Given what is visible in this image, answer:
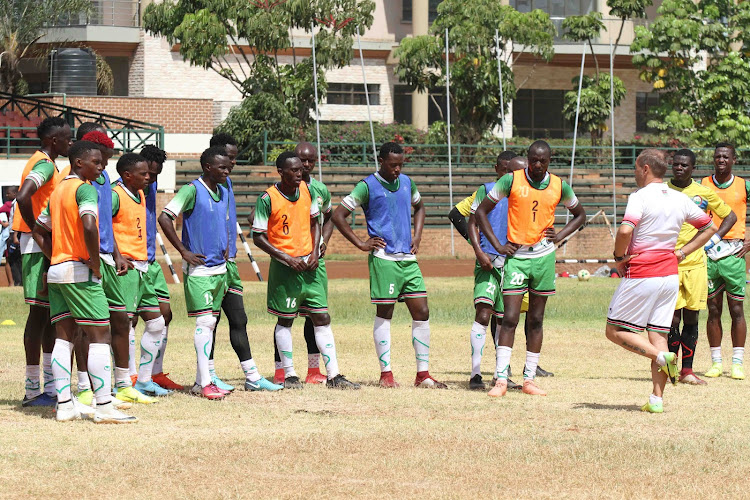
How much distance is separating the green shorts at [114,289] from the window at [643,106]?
4228 centimetres

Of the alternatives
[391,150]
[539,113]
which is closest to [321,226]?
[391,150]

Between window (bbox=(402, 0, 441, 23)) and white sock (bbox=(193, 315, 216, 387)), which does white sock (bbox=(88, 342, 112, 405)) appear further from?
window (bbox=(402, 0, 441, 23))

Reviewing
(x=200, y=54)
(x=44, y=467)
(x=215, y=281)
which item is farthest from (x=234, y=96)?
→ (x=44, y=467)

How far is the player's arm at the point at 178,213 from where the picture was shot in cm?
985

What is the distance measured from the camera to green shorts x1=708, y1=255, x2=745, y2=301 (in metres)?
11.6

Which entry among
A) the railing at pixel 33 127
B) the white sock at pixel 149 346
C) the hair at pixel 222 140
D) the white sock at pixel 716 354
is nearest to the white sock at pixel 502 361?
the white sock at pixel 716 354

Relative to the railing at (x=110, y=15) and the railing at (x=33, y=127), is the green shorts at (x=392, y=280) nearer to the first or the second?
the railing at (x=33, y=127)

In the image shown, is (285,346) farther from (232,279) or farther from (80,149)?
(80,149)

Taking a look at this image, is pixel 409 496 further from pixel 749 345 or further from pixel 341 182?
pixel 341 182

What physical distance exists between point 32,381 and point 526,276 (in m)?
4.11

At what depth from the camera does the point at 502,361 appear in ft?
33.8

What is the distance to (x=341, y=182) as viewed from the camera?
36.7 meters

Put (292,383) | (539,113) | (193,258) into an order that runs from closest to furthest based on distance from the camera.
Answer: (193,258)
(292,383)
(539,113)

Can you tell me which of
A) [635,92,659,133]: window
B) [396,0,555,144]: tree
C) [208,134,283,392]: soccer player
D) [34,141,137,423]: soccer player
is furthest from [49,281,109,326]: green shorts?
[635,92,659,133]: window
